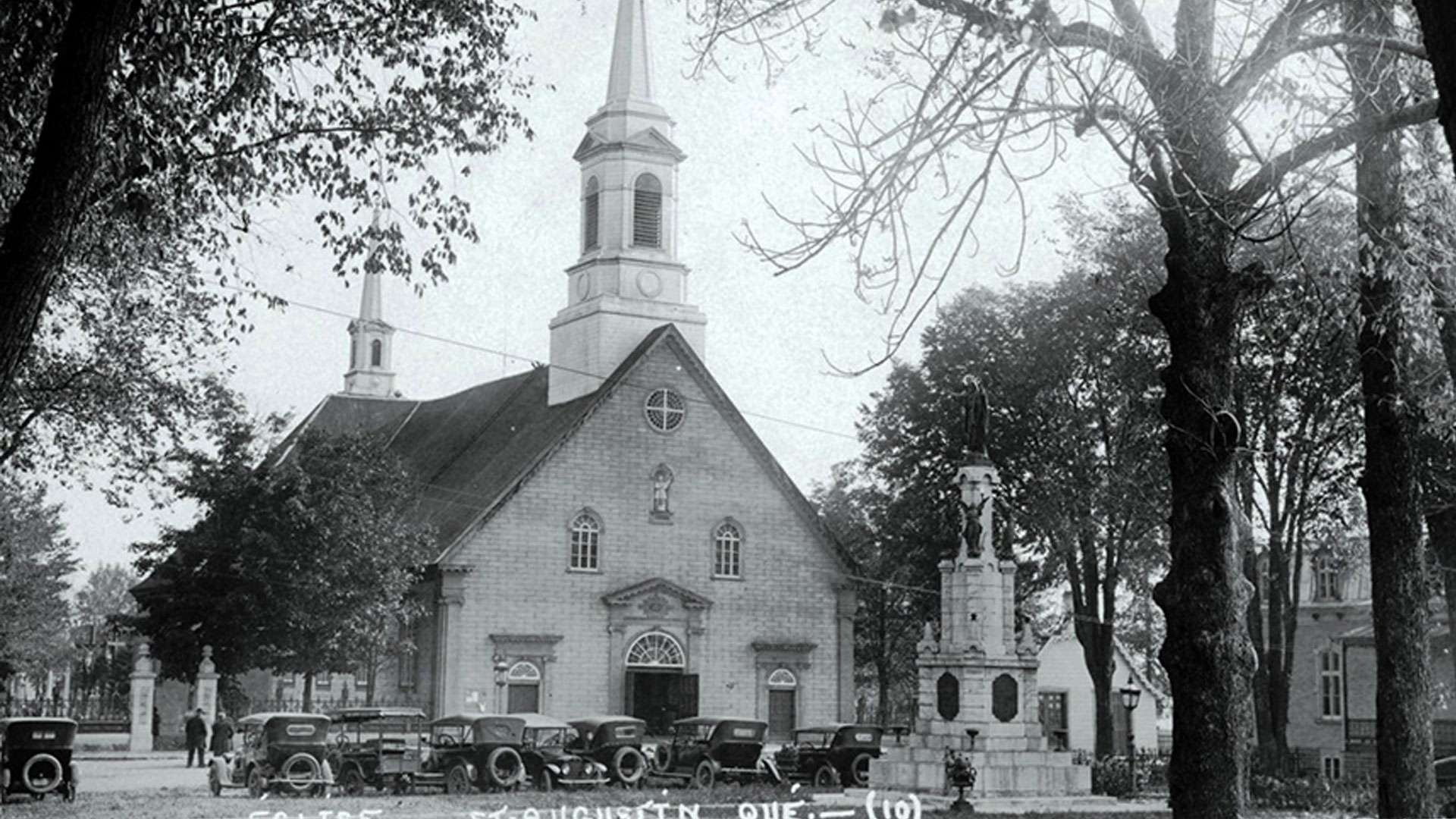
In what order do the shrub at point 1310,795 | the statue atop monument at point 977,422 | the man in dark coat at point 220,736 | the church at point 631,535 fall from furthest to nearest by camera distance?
the church at point 631,535
the man in dark coat at point 220,736
the statue atop monument at point 977,422
the shrub at point 1310,795

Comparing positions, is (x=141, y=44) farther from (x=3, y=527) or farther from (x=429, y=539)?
(x=3, y=527)

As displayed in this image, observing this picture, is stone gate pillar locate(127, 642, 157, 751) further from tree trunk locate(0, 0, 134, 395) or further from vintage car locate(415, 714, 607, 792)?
tree trunk locate(0, 0, 134, 395)

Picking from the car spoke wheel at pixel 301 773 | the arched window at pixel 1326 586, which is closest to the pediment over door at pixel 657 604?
the arched window at pixel 1326 586

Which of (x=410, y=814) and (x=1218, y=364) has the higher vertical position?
(x=1218, y=364)

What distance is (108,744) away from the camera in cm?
4756

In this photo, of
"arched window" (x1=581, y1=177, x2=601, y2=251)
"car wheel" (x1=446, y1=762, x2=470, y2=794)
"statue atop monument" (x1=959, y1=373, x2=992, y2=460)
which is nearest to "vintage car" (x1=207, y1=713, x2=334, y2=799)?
"car wheel" (x1=446, y1=762, x2=470, y2=794)

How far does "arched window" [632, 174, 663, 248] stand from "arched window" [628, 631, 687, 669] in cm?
1145

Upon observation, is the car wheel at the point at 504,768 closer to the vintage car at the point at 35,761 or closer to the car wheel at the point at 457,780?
the car wheel at the point at 457,780

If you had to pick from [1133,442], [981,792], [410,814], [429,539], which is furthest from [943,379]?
[410,814]

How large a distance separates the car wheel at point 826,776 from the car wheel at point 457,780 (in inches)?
259

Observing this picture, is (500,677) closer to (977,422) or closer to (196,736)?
(196,736)

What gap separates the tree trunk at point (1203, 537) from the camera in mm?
10211

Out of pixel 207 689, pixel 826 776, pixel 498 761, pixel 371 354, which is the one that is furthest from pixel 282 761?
pixel 371 354

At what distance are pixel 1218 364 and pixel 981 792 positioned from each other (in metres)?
18.2
